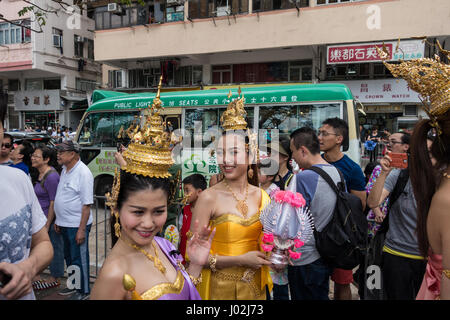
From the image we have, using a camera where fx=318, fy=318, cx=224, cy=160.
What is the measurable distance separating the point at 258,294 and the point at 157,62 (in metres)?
17.1

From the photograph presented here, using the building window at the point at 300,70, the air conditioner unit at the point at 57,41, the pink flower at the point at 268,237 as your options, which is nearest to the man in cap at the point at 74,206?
the pink flower at the point at 268,237

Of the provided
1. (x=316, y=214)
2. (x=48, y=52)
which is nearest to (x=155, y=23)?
(x=48, y=52)

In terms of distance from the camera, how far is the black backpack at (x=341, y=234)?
97.0 inches

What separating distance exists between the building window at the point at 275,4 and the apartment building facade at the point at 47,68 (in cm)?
1189

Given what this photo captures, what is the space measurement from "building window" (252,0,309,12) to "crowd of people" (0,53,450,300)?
40.7 ft

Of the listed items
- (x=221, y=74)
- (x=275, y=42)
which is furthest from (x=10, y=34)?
(x=275, y=42)

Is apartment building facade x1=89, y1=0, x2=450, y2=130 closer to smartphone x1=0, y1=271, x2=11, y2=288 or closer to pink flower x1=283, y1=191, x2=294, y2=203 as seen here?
pink flower x1=283, y1=191, x2=294, y2=203

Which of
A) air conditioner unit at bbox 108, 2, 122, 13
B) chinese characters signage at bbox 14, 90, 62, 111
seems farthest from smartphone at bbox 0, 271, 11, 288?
chinese characters signage at bbox 14, 90, 62, 111

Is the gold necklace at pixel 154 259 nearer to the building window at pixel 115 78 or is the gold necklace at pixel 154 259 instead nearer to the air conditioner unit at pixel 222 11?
the air conditioner unit at pixel 222 11

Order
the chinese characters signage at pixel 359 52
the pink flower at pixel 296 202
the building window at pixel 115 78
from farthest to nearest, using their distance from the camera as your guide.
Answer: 1. the building window at pixel 115 78
2. the chinese characters signage at pixel 359 52
3. the pink flower at pixel 296 202

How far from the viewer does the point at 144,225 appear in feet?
5.08

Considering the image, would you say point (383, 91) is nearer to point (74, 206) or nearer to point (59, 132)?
point (74, 206)

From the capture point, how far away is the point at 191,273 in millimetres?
1871
